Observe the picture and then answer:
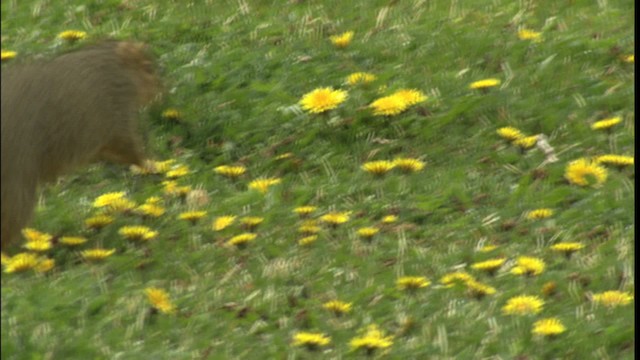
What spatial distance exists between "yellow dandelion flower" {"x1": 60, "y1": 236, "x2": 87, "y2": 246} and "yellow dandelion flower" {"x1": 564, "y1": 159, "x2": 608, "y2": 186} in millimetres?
1505

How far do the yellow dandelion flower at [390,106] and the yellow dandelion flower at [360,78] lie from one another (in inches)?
8.1

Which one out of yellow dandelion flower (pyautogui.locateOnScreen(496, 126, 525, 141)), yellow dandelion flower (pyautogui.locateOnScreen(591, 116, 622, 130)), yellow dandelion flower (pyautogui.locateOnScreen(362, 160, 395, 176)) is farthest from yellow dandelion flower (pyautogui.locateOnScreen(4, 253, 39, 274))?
yellow dandelion flower (pyautogui.locateOnScreen(591, 116, 622, 130))

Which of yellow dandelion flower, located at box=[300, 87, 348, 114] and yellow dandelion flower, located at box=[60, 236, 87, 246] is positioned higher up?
yellow dandelion flower, located at box=[60, 236, 87, 246]

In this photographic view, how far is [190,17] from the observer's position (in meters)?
6.20

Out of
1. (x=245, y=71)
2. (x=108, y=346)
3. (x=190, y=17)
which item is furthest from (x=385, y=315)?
(x=190, y=17)

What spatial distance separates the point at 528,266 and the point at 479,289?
0.62ft

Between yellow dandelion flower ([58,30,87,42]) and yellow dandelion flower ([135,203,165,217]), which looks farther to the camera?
yellow dandelion flower ([58,30,87,42])

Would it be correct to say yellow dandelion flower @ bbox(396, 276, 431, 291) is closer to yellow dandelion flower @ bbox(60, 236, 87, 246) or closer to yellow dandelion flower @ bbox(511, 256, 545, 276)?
yellow dandelion flower @ bbox(511, 256, 545, 276)

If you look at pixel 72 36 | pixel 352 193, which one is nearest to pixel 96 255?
pixel 352 193

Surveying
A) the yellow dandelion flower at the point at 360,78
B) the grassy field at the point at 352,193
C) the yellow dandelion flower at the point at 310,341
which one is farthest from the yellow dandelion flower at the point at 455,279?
the yellow dandelion flower at the point at 360,78

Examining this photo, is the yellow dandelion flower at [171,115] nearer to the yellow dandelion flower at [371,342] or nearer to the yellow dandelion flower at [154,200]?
the yellow dandelion flower at [154,200]

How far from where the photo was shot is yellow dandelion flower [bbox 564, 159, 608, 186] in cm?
471

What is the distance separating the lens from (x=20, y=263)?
4309 millimetres

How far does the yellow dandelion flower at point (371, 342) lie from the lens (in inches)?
149
